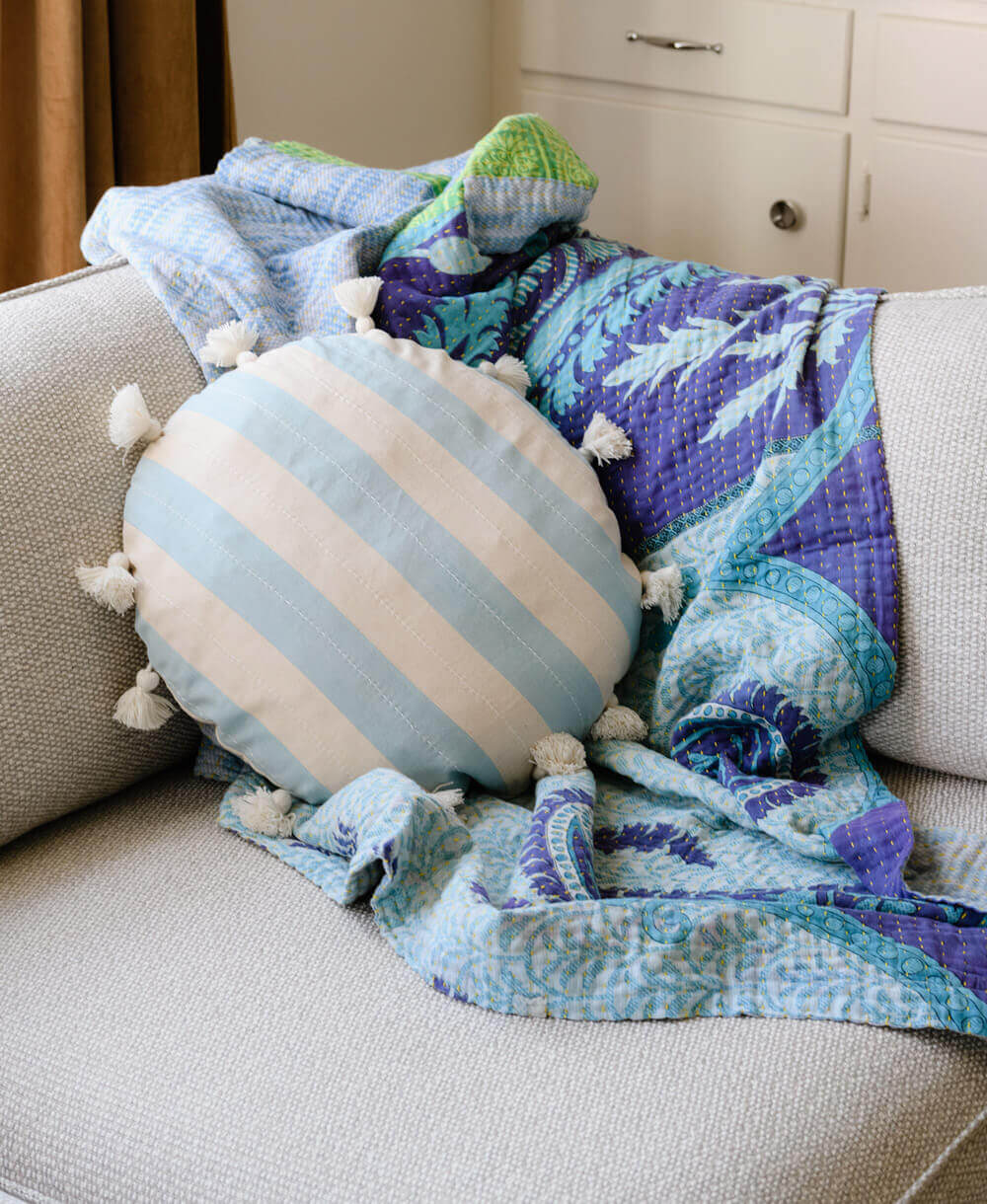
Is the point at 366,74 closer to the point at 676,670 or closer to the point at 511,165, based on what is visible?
the point at 511,165

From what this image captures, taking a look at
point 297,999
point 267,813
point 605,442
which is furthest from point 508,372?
point 297,999

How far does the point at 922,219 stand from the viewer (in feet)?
7.23

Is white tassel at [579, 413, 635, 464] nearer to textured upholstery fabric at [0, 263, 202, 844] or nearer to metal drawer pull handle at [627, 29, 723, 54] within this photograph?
textured upholstery fabric at [0, 263, 202, 844]

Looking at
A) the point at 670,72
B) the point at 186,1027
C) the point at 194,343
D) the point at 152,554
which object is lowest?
the point at 186,1027

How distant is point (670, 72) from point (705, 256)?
323 millimetres

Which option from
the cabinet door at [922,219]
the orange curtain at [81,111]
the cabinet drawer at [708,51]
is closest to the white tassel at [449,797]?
the orange curtain at [81,111]

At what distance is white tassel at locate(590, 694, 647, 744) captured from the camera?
1.17 m

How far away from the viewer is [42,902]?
3.39ft

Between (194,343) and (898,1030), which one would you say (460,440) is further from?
(898,1030)

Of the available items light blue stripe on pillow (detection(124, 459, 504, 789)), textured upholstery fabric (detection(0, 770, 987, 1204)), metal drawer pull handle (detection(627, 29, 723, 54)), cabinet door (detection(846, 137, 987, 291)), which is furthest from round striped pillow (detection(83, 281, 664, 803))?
metal drawer pull handle (detection(627, 29, 723, 54))

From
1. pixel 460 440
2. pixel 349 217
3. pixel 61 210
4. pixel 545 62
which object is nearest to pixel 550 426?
pixel 460 440

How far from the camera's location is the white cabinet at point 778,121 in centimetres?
213

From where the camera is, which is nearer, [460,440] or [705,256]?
[460,440]

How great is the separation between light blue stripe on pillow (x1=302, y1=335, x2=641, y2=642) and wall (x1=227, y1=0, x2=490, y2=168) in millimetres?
1464
